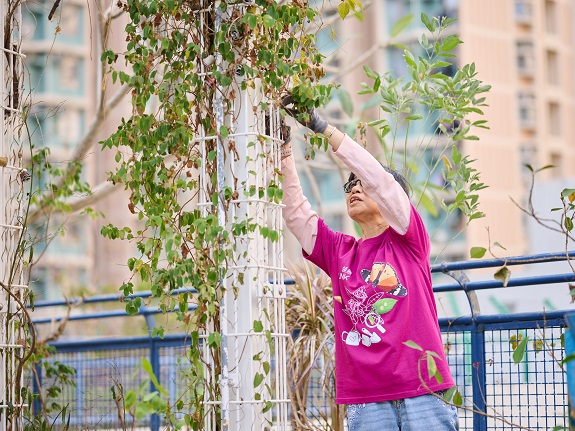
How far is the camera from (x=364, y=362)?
11.8 ft

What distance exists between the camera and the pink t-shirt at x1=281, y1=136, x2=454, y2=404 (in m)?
3.57

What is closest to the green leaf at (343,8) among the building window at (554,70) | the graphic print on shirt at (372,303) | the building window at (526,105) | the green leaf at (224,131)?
the green leaf at (224,131)

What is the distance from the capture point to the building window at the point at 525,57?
1563 inches

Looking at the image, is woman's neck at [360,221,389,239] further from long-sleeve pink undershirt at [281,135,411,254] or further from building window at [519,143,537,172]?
building window at [519,143,537,172]

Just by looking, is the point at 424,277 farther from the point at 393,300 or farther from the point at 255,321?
the point at 255,321

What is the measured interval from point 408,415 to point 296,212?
0.91m

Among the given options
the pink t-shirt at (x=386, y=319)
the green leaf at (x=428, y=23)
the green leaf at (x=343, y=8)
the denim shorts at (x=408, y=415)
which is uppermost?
the green leaf at (x=428, y=23)

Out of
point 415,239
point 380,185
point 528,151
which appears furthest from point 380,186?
point 528,151

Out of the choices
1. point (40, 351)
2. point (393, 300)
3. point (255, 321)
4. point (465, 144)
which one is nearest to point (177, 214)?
point (255, 321)

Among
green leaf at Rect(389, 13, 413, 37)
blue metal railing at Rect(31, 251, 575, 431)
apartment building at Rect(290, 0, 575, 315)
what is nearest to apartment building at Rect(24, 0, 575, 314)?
apartment building at Rect(290, 0, 575, 315)

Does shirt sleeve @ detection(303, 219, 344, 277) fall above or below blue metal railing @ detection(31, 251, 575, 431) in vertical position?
above

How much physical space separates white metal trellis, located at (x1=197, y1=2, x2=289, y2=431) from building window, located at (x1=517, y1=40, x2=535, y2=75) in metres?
37.1

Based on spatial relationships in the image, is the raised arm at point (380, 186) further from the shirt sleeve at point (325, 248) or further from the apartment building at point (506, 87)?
the apartment building at point (506, 87)

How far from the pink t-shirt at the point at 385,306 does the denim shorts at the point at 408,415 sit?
0.04 metres
